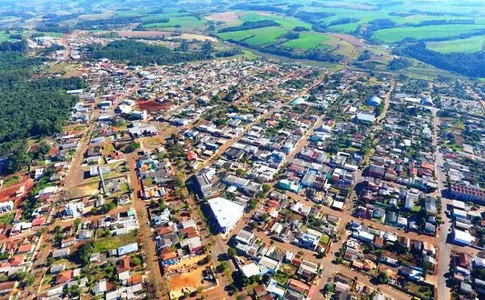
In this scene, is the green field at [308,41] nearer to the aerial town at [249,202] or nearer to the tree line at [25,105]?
the aerial town at [249,202]

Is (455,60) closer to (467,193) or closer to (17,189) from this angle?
(467,193)

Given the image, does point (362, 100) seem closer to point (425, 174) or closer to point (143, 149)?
point (425, 174)

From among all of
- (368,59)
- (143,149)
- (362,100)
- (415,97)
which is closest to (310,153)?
(143,149)

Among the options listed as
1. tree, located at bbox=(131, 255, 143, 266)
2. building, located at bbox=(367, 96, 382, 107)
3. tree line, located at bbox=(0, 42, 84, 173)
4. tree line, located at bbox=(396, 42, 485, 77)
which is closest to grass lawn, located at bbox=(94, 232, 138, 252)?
tree, located at bbox=(131, 255, 143, 266)

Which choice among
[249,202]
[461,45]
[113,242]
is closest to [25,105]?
[113,242]

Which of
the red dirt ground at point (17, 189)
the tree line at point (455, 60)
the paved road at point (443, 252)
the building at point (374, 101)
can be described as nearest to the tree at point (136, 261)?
the red dirt ground at point (17, 189)
